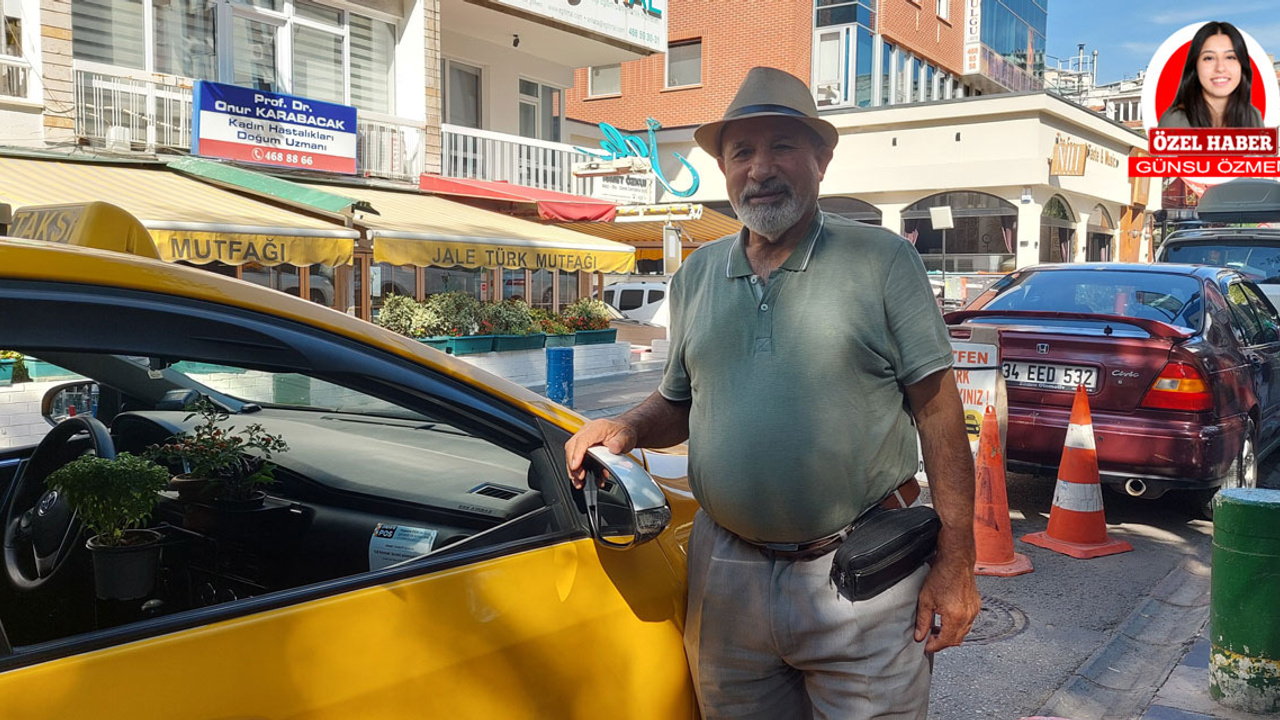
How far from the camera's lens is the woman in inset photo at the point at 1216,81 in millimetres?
8906

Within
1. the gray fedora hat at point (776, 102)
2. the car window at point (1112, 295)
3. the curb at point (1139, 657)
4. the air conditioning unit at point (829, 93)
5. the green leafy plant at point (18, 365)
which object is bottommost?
the curb at point (1139, 657)

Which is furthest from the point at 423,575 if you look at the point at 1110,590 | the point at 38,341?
the point at 1110,590

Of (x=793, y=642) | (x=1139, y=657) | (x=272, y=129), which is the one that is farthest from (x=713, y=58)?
(x=793, y=642)

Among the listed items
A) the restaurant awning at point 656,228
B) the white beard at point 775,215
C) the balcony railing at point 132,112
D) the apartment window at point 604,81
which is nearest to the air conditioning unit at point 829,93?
the apartment window at point 604,81

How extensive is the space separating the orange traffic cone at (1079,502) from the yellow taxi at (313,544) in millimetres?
3673

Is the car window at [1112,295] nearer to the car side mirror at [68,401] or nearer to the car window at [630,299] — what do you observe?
the car side mirror at [68,401]

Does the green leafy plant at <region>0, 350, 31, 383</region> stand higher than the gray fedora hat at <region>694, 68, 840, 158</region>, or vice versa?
the gray fedora hat at <region>694, 68, 840, 158</region>

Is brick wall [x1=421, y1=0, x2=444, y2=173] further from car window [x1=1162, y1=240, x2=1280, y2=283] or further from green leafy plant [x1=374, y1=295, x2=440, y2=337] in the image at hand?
car window [x1=1162, y1=240, x2=1280, y2=283]

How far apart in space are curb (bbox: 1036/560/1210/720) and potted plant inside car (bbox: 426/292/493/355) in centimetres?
995

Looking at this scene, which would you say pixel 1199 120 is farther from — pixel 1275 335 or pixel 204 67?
pixel 204 67

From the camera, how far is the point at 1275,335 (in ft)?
24.0

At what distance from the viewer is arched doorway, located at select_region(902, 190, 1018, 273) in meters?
27.0

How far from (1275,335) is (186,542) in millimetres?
7640

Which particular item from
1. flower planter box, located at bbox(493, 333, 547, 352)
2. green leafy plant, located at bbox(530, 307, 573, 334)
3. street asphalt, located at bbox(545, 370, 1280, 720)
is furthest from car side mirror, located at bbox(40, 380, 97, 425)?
green leafy plant, located at bbox(530, 307, 573, 334)
